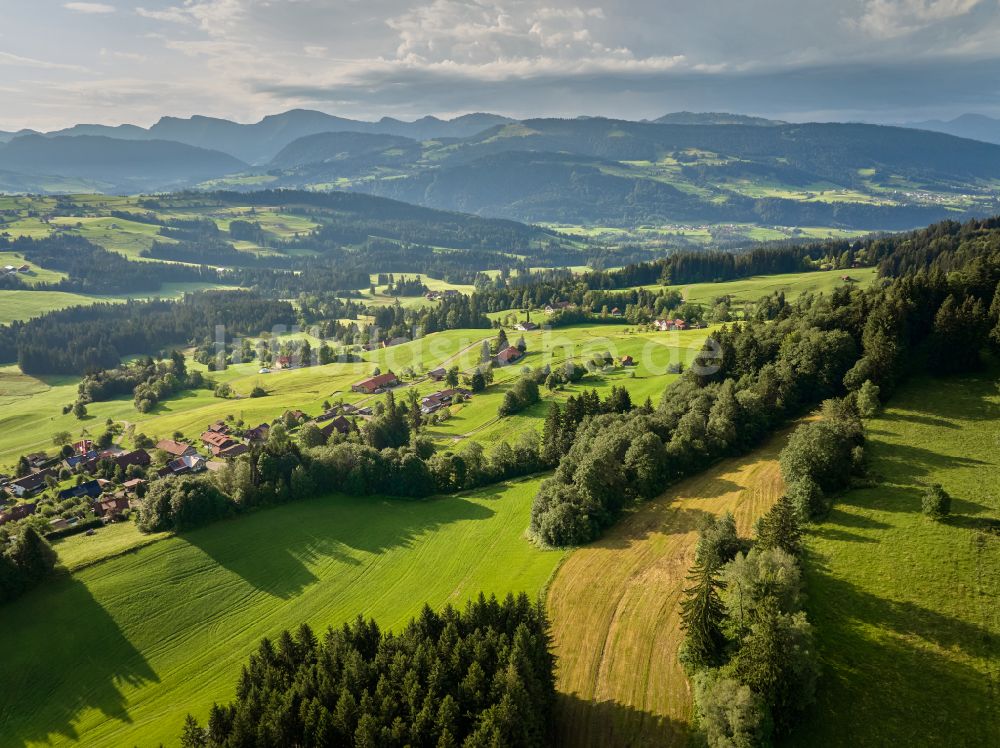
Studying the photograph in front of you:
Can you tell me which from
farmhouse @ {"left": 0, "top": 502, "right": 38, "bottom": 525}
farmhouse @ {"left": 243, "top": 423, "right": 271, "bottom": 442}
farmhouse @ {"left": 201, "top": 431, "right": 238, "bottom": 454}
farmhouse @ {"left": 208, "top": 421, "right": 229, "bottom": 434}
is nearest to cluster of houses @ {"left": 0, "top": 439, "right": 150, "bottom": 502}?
farmhouse @ {"left": 0, "top": 502, "right": 38, "bottom": 525}

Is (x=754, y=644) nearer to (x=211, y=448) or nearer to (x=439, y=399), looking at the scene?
(x=439, y=399)

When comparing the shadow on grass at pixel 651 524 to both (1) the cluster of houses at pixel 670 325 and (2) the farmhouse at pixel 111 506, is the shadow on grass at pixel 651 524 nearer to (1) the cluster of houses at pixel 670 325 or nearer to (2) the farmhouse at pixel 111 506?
(2) the farmhouse at pixel 111 506

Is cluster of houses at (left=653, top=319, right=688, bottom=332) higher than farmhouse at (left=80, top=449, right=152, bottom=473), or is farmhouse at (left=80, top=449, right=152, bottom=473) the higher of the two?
cluster of houses at (left=653, top=319, right=688, bottom=332)

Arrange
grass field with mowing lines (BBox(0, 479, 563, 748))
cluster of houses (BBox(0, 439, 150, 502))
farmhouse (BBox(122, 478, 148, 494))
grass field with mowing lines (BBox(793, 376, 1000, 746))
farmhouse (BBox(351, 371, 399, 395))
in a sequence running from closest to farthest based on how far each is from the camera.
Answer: grass field with mowing lines (BBox(793, 376, 1000, 746))
grass field with mowing lines (BBox(0, 479, 563, 748))
farmhouse (BBox(122, 478, 148, 494))
cluster of houses (BBox(0, 439, 150, 502))
farmhouse (BBox(351, 371, 399, 395))

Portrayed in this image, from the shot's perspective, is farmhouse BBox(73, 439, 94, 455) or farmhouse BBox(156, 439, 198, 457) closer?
farmhouse BBox(156, 439, 198, 457)

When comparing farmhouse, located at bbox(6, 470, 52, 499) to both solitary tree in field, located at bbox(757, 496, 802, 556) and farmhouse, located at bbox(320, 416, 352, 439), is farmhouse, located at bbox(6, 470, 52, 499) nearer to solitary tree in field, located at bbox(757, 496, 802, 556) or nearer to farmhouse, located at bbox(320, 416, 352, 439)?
farmhouse, located at bbox(320, 416, 352, 439)

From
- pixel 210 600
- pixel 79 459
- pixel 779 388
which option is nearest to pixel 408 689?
pixel 210 600

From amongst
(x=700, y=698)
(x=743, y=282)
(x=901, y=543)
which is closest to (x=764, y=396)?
(x=901, y=543)
